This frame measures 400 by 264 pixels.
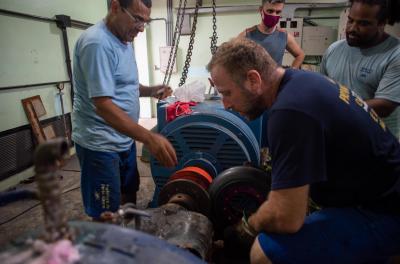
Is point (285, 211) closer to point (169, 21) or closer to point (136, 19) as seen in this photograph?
point (136, 19)

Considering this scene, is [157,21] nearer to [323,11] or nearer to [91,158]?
[323,11]

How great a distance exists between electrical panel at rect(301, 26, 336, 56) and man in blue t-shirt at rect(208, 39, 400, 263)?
14.4ft

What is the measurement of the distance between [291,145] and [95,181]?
1165 millimetres

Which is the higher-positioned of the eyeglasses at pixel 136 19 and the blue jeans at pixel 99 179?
the eyeglasses at pixel 136 19

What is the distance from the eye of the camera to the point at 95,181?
1.70m

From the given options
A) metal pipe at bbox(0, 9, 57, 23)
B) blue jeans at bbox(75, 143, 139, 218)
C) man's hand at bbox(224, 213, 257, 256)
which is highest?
metal pipe at bbox(0, 9, 57, 23)

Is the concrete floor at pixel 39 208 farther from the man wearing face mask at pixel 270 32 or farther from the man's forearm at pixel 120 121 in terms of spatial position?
the man wearing face mask at pixel 270 32

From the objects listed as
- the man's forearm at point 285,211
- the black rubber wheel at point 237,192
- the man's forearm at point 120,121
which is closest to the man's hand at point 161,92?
the man's forearm at point 120,121

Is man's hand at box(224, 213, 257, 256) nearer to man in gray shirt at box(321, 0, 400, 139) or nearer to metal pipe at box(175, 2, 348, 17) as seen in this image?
man in gray shirt at box(321, 0, 400, 139)

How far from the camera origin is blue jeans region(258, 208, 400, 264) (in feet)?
3.67

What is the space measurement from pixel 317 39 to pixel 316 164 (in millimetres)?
4705

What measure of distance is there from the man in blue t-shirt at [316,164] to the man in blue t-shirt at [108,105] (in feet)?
1.84

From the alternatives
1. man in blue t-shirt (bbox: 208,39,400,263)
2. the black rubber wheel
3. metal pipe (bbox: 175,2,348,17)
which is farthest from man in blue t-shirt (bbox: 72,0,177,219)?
metal pipe (bbox: 175,2,348,17)

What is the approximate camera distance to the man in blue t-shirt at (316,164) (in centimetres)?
100
